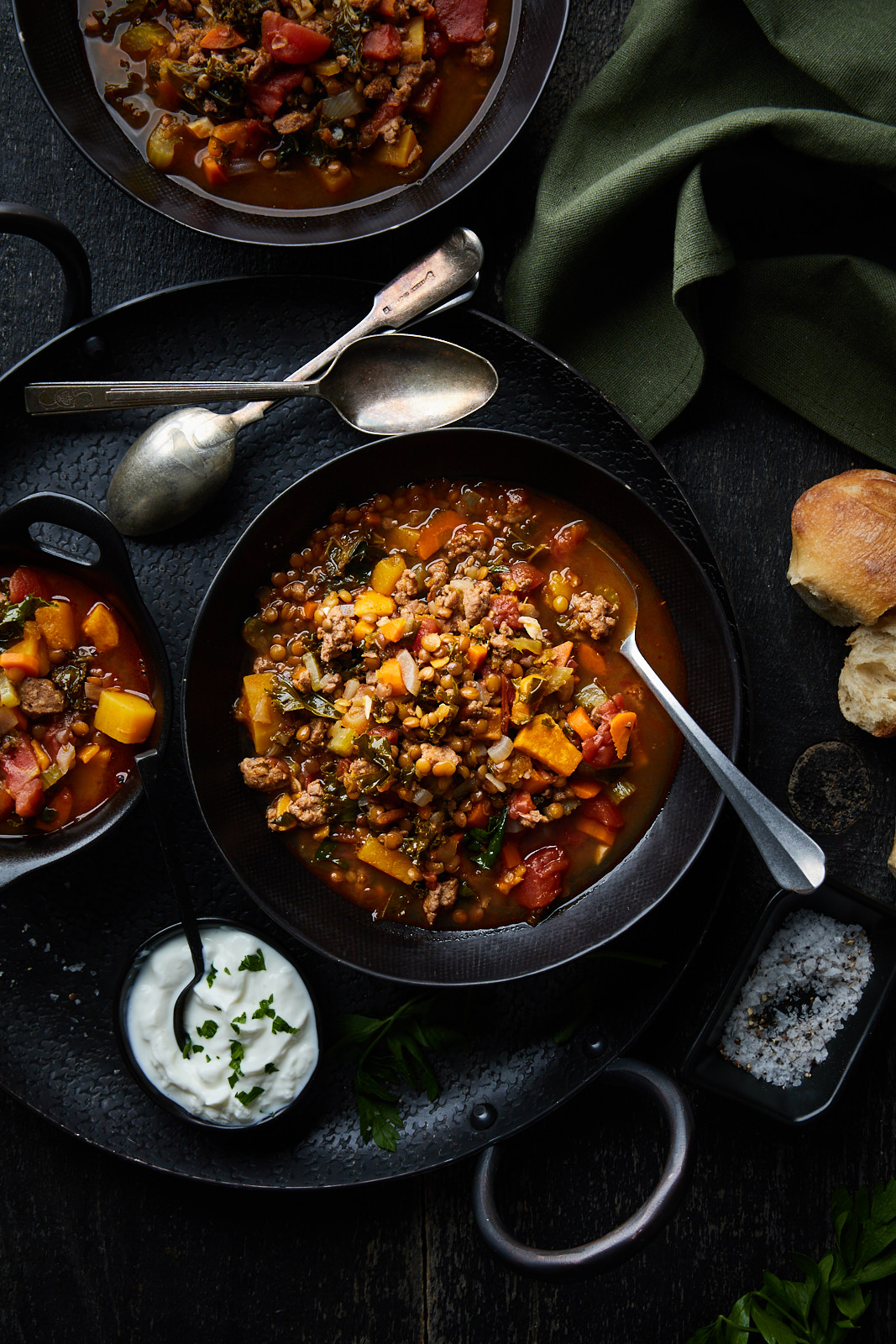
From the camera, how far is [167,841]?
2.95 m

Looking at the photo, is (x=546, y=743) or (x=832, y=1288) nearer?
(x=546, y=743)

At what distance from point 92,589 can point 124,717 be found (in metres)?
0.52

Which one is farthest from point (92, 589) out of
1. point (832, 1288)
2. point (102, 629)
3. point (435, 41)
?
point (832, 1288)

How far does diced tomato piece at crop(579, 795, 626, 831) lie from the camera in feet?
10.8

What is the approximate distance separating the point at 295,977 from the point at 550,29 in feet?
11.8

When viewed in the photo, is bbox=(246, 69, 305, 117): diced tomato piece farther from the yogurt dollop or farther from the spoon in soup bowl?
the yogurt dollop

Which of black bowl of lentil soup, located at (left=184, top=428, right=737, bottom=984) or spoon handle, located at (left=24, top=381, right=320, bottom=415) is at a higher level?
spoon handle, located at (left=24, top=381, right=320, bottom=415)

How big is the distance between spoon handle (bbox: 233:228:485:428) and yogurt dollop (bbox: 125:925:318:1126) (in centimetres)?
197

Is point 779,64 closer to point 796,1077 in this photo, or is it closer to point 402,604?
point 402,604

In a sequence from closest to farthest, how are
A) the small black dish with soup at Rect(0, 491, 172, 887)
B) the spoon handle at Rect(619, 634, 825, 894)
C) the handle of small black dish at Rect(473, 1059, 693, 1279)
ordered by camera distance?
the spoon handle at Rect(619, 634, 825, 894), the handle of small black dish at Rect(473, 1059, 693, 1279), the small black dish with soup at Rect(0, 491, 172, 887)

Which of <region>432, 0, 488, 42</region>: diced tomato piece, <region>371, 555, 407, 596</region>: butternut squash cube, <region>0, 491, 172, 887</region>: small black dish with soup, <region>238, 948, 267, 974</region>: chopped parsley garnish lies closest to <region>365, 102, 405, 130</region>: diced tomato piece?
<region>432, 0, 488, 42</region>: diced tomato piece

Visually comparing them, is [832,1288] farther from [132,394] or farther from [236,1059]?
[132,394]

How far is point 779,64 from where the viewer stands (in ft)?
11.1

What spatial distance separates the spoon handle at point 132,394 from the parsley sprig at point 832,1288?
3754mm
